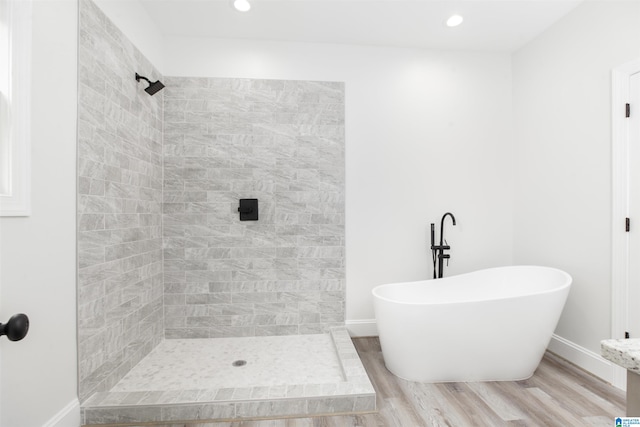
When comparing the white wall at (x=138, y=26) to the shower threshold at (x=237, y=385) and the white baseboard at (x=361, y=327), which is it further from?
the white baseboard at (x=361, y=327)

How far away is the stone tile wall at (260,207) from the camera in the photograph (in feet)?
9.69

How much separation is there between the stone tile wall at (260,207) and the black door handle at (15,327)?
202 cm

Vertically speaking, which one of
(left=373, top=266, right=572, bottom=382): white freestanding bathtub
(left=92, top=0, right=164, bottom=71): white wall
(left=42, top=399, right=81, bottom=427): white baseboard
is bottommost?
(left=42, top=399, right=81, bottom=427): white baseboard

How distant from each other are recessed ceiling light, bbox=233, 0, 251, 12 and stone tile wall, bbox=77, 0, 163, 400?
2.81 feet

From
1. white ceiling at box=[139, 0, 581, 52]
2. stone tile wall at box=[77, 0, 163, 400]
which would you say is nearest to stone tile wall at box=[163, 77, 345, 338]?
stone tile wall at box=[77, 0, 163, 400]

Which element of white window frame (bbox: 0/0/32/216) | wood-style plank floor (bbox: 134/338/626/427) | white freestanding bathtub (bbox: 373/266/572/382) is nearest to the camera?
white window frame (bbox: 0/0/32/216)

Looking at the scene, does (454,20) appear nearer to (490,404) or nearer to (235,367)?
(490,404)

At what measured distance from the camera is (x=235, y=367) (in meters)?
2.41

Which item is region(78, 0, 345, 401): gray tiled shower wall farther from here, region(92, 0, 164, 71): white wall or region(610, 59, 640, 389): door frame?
region(610, 59, 640, 389): door frame

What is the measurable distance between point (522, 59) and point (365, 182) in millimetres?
1972

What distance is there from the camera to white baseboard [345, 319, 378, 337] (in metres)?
3.12

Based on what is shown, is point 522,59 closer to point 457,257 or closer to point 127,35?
point 457,257

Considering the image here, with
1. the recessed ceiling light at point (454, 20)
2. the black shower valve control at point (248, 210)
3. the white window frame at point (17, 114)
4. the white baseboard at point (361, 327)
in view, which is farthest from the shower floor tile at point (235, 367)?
the recessed ceiling light at point (454, 20)

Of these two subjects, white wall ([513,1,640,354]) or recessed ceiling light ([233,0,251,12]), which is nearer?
white wall ([513,1,640,354])
